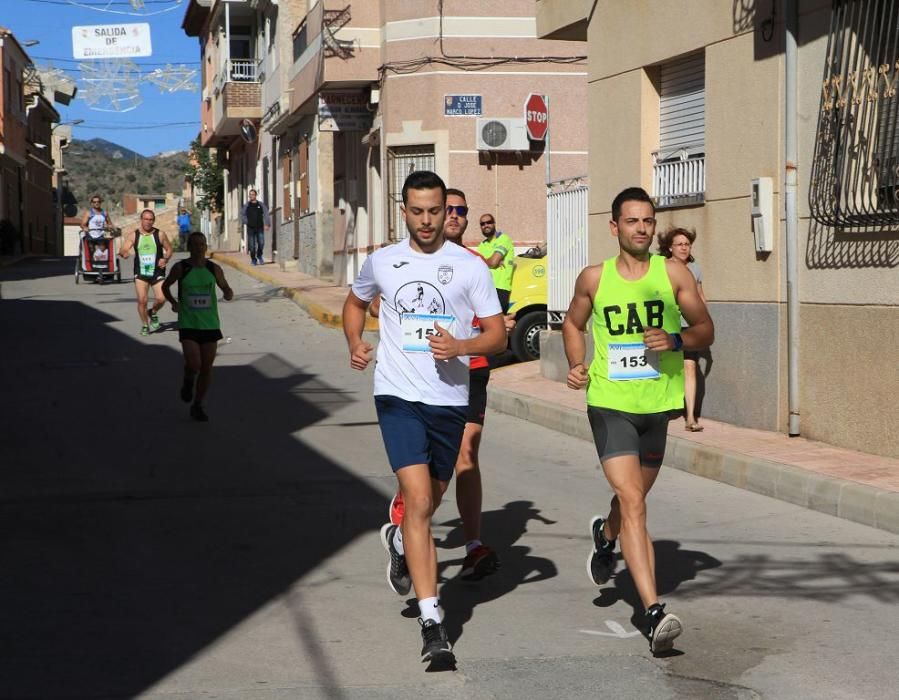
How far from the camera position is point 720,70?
1279 centimetres

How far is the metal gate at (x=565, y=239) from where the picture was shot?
53.3 feet

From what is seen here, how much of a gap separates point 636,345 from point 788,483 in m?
3.87

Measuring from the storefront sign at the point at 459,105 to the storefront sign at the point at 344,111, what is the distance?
357cm

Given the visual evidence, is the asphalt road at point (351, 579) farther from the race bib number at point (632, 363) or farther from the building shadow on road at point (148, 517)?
the race bib number at point (632, 363)

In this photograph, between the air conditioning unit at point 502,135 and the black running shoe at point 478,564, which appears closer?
the black running shoe at point 478,564

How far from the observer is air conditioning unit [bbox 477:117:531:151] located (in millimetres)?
24109

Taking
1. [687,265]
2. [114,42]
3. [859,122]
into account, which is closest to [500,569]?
[859,122]

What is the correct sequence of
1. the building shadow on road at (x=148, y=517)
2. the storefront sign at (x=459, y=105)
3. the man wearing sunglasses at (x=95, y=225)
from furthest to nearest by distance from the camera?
1. the man wearing sunglasses at (x=95, y=225)
2. the storefront sign at (x=459, y=105)
3. the building shadow on road at (x=148, y=517)

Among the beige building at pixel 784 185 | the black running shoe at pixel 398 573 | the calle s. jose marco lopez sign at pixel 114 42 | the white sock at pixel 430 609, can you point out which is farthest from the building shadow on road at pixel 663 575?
the calle s. jose marco lopez sign at pixel 114 42

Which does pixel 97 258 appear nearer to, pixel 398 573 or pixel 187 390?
pixel 187 390

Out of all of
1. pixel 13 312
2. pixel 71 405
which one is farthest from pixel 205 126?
pixel 71 405

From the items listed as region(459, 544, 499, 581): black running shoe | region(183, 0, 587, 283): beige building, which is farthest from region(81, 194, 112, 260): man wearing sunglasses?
region(459, 544, 499, 581): black running shoe

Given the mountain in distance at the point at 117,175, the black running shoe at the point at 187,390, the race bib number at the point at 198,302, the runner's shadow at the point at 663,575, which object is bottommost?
the runner's shadow at the point at 663,575

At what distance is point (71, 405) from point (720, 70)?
7313 mm
